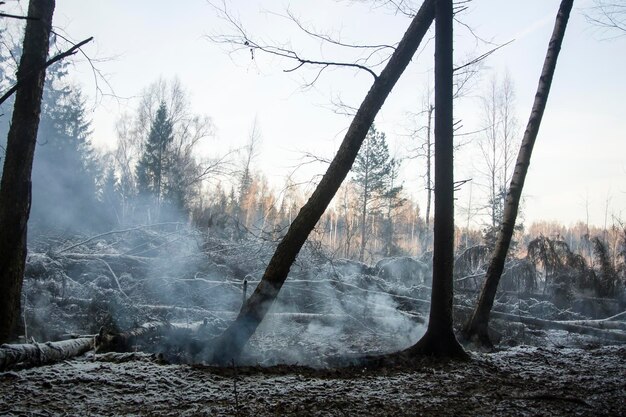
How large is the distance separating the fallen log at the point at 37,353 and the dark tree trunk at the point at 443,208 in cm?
345

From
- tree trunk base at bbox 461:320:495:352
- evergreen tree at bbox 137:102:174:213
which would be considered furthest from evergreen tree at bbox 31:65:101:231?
tree trunk base at bbox 461:320:495:352

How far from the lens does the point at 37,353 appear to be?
314 centimetres

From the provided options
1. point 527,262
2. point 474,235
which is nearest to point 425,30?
point 527,262

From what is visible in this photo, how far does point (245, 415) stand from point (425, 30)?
202 inches

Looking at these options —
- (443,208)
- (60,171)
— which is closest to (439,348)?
(443,208)

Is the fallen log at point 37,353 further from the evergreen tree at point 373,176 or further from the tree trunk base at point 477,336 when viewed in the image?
the evergreen tree at point 373,176

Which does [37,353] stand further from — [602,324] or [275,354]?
[602,324]

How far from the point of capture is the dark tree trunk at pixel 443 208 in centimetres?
446

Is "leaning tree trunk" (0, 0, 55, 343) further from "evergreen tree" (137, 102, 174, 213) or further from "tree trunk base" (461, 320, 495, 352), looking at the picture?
"evergreen tree" (137, 102, 174, 213)

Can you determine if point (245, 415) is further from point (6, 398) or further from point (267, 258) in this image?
point (267, 258)

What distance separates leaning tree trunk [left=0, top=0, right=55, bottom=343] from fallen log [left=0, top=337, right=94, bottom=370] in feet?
3.05

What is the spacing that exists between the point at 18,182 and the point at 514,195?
24.0 feet

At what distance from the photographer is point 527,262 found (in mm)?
11711

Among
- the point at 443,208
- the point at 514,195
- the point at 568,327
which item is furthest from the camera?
the point at 568,327
